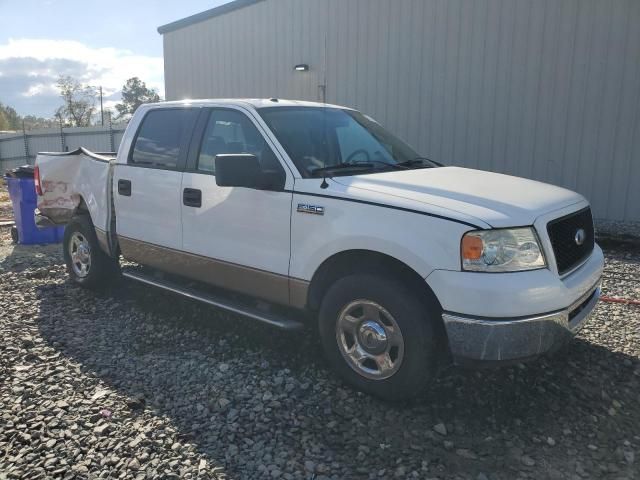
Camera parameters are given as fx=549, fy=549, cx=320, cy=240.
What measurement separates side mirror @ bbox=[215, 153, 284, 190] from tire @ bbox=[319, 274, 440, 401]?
858 mm

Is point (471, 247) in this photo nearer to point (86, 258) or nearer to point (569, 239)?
point (569, 239)

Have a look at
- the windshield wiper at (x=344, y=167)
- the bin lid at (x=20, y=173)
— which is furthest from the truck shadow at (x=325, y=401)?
the bin lid at (x=20, y=173)

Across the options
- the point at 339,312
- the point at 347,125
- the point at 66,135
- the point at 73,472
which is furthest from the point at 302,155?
the point at 66,135

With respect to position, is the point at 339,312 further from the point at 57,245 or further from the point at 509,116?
the point at 509,116

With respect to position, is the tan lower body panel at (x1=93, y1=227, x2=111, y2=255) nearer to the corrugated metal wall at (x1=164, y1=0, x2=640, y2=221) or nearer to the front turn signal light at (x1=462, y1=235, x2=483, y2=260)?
the front turn signal light at (x1=462, y1=235, x2=483, y2=260)

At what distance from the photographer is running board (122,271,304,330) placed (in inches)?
148

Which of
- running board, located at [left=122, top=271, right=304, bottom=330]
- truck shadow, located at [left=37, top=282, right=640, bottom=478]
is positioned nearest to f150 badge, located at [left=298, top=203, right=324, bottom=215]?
running board, located at [left=122, top=271, right=304, bottom=330]

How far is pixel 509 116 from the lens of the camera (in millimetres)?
9680

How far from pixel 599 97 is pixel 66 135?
19421 millimetres

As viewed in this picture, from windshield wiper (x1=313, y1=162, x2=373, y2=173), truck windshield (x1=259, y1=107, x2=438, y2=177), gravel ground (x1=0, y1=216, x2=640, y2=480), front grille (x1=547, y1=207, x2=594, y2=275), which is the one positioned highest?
truck windshield (x1=259, y1=107, x2=438, y2=177)

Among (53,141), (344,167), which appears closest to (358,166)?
(344,167)

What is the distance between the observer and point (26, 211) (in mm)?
8336

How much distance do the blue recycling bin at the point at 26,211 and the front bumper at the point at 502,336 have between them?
735 cm

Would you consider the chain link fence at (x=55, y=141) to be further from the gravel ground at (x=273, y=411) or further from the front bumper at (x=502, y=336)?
the front bumper at (x=502, y=336)
